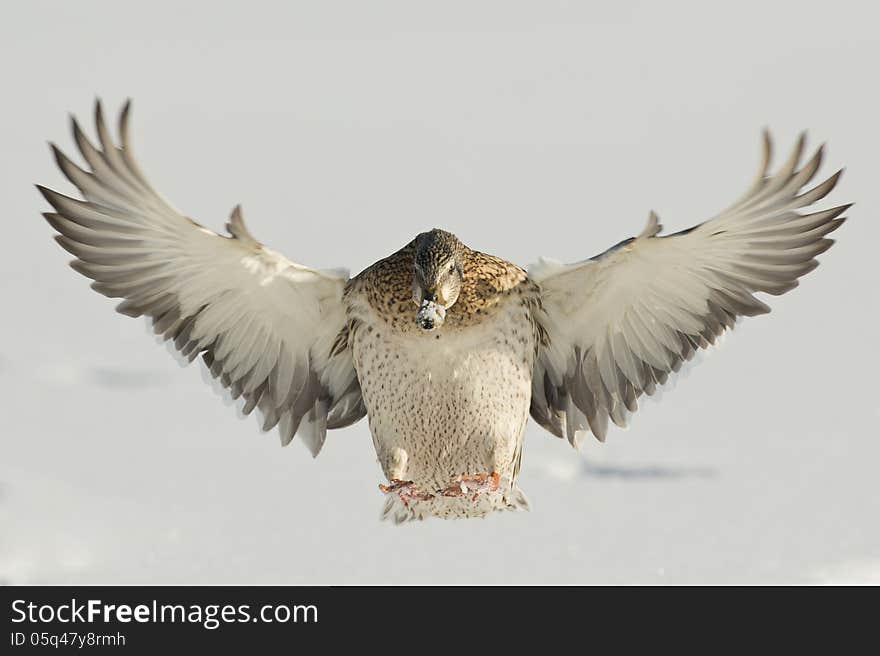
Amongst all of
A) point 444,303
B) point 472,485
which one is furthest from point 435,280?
point 472,485

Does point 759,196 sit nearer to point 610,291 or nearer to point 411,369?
point 610,291

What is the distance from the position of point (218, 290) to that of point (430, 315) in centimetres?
147

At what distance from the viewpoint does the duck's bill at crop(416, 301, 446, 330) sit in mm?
8203

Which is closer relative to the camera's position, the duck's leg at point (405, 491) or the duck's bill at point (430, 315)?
the duck's bill at point (430, 315)

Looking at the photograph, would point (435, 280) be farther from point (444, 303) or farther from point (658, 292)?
point (658, 292)

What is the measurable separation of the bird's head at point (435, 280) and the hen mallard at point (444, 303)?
0.01 metres

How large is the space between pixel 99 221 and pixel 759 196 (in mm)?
3797

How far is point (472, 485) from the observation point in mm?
8781

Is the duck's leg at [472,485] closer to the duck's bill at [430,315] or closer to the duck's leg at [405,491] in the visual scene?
the duck's leg at [405,491]

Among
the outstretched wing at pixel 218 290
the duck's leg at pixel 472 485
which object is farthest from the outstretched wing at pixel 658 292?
the outstretched wing at pixel 218 290

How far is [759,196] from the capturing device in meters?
8.41

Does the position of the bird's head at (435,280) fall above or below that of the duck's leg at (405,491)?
above

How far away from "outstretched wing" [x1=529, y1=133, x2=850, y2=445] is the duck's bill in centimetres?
80

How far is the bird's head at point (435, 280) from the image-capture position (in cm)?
825
